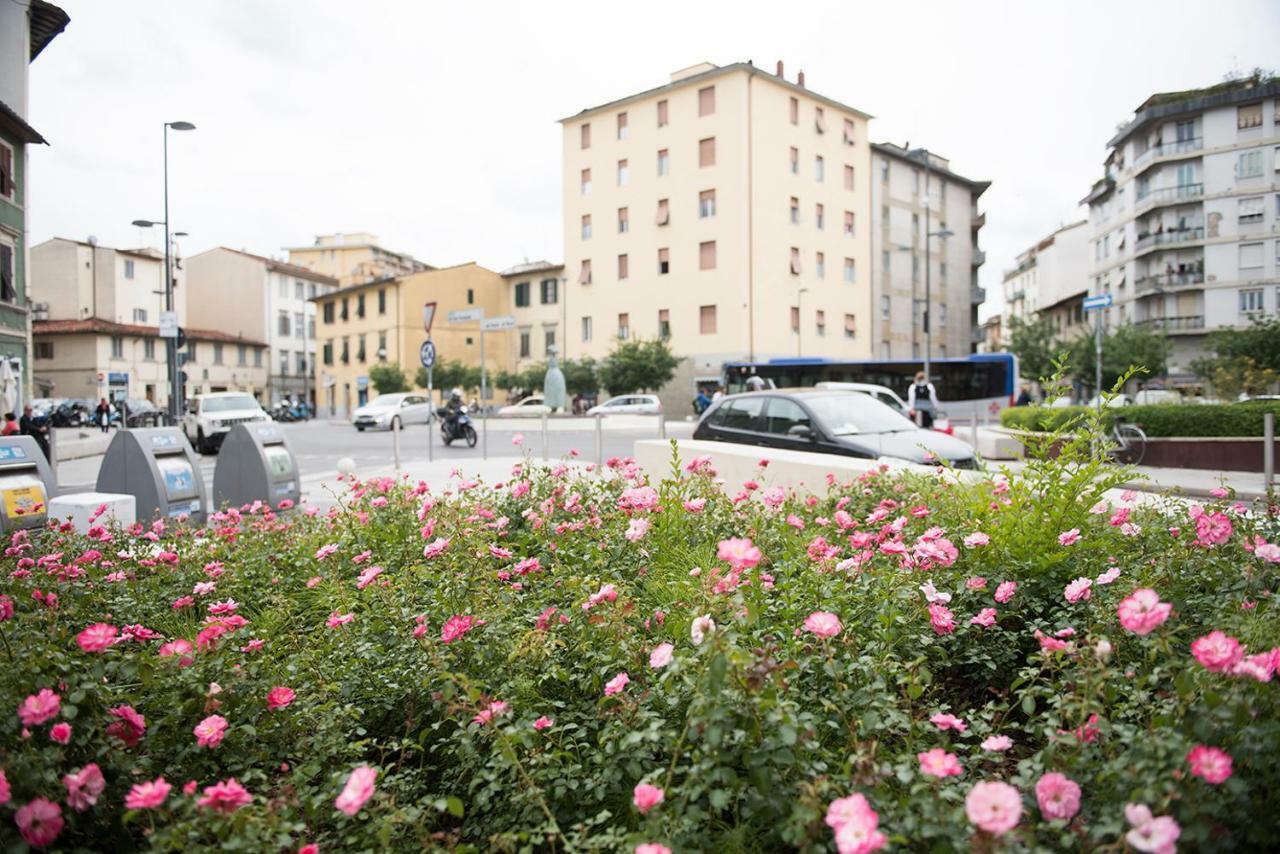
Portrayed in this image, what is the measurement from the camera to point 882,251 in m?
52.2

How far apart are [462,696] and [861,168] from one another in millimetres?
52479

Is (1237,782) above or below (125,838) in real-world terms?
above

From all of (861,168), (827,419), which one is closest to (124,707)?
(827,419)

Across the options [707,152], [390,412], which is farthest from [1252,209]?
[707,152]

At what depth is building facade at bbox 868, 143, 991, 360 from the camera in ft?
171

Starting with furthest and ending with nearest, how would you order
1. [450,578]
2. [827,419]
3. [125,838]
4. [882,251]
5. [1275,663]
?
[882,251]
[827,419]
[450,578]
[125,838]
[1275,663]

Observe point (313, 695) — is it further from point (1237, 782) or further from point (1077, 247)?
point (1077, 247)

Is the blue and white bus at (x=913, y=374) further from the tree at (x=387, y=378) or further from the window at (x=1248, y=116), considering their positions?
the window at (x=1248, y=116)

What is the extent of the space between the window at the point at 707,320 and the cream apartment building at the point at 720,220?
9 cm

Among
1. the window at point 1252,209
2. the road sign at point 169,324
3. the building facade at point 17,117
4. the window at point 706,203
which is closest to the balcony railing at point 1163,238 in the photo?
the window at point 706,203

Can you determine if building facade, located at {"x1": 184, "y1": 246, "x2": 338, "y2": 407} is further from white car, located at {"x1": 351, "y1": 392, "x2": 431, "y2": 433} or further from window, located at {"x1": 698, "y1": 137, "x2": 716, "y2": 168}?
window, located at {"x1": 698, "y1": 137, "x2": 716, "y2": 168}

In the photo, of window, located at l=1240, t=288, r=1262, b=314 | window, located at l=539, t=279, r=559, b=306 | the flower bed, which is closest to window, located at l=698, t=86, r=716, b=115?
window, located at l=539, t=279, r=559, b=306

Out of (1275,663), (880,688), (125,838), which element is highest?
(1275,663)

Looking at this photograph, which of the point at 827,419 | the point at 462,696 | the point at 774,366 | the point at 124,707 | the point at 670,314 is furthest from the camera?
the point at 670,314
